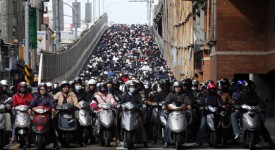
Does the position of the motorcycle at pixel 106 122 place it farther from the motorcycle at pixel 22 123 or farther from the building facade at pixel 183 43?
the building facade at pixel 183 43

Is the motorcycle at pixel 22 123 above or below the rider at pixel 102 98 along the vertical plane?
below

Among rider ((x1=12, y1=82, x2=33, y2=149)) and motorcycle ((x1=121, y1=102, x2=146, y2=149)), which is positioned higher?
rider ((x1=12, y1=82, x2=33, y2=149))

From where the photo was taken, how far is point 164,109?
60.2 feet

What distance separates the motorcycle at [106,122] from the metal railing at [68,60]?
18.7 meters

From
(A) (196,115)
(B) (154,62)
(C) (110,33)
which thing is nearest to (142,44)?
(C) (110,33)

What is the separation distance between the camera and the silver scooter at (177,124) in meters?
16.8

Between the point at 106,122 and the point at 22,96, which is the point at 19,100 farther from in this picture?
the point at 106,122

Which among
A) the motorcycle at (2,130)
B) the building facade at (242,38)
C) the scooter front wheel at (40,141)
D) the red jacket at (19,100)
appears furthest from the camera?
the building facade at (242,38)

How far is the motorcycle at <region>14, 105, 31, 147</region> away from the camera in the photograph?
1655 cm

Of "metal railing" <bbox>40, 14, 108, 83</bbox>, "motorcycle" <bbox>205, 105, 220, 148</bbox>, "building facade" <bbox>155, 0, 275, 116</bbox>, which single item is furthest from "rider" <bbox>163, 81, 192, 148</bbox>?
"metal railing" <bbox>40, 14, 108, 83</bbox>

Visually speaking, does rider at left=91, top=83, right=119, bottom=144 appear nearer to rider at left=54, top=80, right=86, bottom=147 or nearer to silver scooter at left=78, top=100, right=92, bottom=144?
silver scooter at left=78, top=100, right=92, bottom=144

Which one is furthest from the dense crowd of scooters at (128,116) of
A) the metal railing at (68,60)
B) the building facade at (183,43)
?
the building facade at (183,43)

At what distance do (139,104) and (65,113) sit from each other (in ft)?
6.15

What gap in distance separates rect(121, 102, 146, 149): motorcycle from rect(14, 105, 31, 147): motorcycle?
230 centimetres
